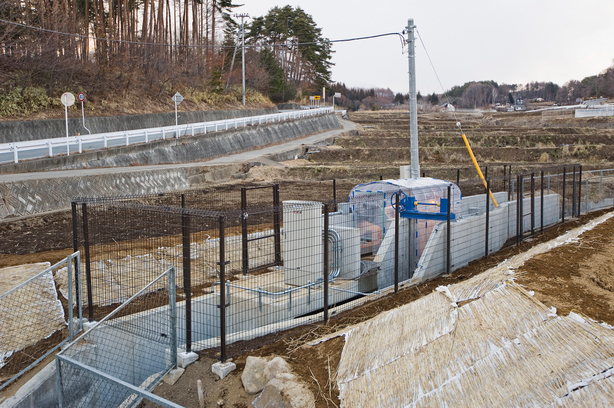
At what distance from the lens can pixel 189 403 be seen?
5988 millimetres

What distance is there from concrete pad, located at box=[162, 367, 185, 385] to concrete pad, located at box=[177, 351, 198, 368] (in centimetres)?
10

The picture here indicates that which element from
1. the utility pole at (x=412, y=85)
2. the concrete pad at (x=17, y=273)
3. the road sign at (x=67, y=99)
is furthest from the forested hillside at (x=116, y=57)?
the concrete pad at (x=17, y=273)

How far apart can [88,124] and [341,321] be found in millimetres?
28860

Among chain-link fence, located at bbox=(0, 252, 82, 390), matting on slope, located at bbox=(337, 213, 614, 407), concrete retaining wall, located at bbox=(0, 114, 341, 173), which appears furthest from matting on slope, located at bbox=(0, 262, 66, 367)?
concrete retaining wall, located at bbox=(0, 114, 341, 173)

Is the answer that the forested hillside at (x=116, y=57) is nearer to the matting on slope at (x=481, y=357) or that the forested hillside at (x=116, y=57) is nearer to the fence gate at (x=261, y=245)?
the fence gate at (x=261, y=245)

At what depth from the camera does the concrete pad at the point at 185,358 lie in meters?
6.68

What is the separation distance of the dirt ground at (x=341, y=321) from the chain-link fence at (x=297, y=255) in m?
0.31

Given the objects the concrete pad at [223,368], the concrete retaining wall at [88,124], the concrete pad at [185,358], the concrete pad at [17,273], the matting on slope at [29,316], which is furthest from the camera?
the concrete retaining wall at [88,124]

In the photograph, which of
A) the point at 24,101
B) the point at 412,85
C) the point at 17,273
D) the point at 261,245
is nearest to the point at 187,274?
the point at 261,245

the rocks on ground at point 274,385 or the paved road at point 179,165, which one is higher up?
the paved road at point 179,165

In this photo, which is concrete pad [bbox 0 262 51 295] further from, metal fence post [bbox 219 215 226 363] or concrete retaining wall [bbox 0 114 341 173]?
concrete retaining wall [bbox 0 114 341 173]

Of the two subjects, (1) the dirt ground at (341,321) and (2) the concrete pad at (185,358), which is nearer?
(1) the dirt ground at (341,321)

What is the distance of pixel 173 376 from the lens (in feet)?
21.2

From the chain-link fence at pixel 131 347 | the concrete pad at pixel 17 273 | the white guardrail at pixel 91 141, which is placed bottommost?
the chain-link fence at pixel 131 347
